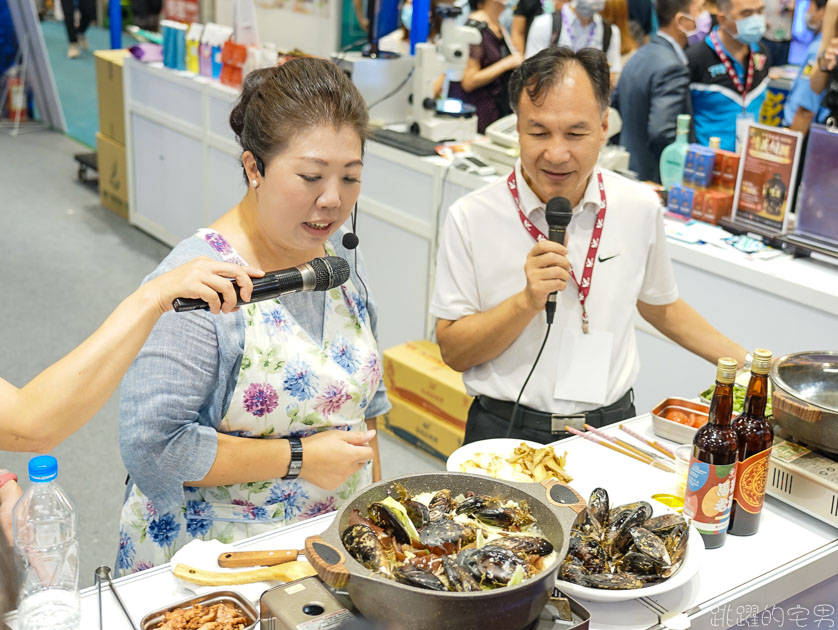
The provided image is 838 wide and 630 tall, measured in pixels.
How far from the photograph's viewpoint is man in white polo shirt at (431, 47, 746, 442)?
2.29 m

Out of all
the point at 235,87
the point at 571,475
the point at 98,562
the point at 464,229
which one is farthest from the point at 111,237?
the point at 571,475

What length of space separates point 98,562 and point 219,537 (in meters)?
1.51

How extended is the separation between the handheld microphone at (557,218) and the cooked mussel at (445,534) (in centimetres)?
91

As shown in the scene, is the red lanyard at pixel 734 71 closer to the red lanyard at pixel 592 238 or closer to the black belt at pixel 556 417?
the red lanyard at pixel 592 238

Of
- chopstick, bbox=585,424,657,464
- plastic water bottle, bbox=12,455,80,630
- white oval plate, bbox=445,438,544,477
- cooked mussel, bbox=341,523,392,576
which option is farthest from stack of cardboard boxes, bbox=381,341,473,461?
cooked mussel, bbox=341,523,392,576

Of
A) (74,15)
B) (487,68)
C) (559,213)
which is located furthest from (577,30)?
(74,15)

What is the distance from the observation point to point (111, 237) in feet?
21.7

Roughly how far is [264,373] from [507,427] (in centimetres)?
80

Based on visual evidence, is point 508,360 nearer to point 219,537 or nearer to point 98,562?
point 219,537

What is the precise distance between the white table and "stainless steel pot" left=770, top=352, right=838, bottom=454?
0.17m

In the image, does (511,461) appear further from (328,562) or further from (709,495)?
(328,562)

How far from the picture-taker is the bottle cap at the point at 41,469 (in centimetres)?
145

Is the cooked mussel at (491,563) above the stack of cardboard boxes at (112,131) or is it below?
above

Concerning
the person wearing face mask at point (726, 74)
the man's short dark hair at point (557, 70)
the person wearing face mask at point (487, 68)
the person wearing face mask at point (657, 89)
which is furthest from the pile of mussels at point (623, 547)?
the person wearing face mask at point (487, 68)
